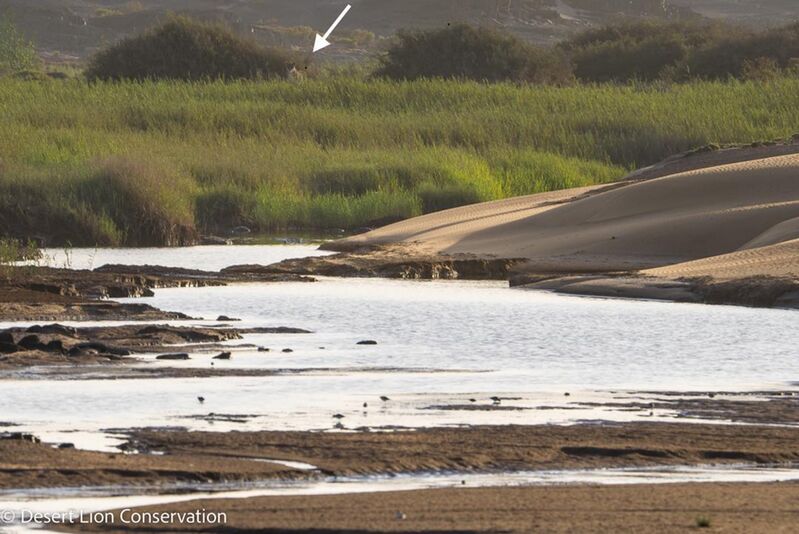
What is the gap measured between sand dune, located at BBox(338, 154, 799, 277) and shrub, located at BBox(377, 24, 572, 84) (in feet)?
68.6

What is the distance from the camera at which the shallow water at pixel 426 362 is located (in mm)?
8656

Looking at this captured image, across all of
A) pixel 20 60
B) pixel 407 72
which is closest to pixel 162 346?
pixel 407 72

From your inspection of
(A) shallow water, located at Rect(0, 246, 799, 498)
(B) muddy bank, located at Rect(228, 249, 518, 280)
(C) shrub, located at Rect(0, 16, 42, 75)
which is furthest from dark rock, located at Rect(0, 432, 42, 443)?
(C) shrub, located at Rect(0, 16, 42, 75)

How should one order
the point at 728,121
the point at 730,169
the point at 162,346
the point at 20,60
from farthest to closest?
the point at 20,60 → the point at 728,121 → the point at 730,169 → the point at 162,346

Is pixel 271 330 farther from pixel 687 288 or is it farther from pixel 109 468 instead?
pixel 109 468

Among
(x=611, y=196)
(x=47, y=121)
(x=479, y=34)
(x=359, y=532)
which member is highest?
(x=479, y=34)

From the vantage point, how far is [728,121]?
3034 cm

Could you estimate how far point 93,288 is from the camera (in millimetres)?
15359

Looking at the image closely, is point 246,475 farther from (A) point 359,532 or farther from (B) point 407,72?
(B) point 407,72

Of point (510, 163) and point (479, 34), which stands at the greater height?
point (479, 34)

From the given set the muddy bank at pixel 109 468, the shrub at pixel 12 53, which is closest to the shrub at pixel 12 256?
the muddy bank at pixel 109 468

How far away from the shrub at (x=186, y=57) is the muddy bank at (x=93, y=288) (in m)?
24.4

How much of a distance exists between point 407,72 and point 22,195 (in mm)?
22133

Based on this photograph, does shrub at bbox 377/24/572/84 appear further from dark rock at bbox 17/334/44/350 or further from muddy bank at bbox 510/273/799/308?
dark rock at bbox 17/334/44/350
